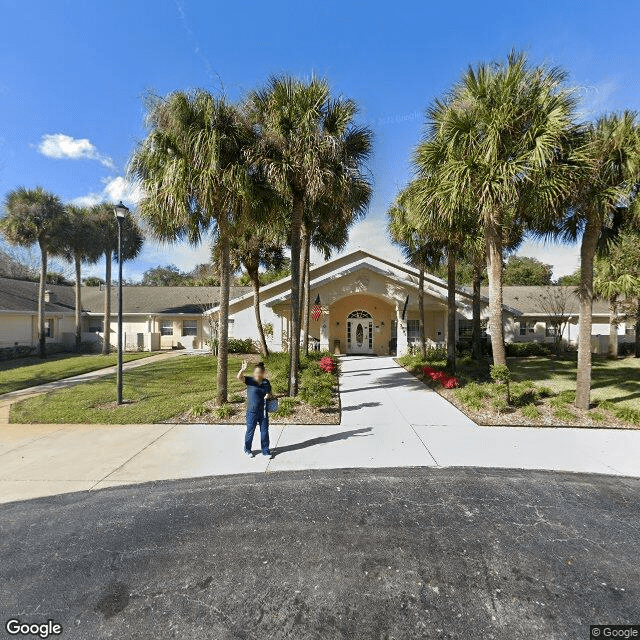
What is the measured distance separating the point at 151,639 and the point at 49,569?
1.58m

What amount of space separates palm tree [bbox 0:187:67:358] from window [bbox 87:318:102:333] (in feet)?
17.4

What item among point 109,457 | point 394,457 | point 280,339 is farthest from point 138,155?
point 280,339

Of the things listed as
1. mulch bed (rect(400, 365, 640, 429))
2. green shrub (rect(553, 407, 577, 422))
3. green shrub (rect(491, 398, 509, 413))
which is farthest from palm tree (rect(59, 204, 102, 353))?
green shrub (rect(553, 407, 577, 422))

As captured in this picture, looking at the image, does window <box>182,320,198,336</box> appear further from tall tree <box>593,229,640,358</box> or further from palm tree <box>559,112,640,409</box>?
tall tree <box>593,229,640,358</box>

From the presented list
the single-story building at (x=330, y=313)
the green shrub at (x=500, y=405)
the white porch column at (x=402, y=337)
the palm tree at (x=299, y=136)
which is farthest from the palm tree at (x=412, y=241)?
the green shrub at (x=500, y=405)

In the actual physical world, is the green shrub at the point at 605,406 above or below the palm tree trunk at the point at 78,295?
below

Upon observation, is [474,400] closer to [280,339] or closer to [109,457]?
[109,457]

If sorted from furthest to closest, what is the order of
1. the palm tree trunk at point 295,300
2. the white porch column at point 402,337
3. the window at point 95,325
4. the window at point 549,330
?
the window at point 95,325, the window at point 549,330, the white porch column at point 402,337, the palm tree trunk at point 295,300

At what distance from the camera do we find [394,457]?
20.4 feet

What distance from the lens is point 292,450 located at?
6504mm

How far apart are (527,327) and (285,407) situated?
80.4 feet

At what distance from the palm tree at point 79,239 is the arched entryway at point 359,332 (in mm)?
18338

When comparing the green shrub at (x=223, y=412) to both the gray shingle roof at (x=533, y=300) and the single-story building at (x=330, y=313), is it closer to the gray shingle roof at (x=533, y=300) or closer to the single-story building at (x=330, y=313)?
the single-story building at (x=330, y=313)

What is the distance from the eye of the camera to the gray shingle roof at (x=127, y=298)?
24.9 metres
